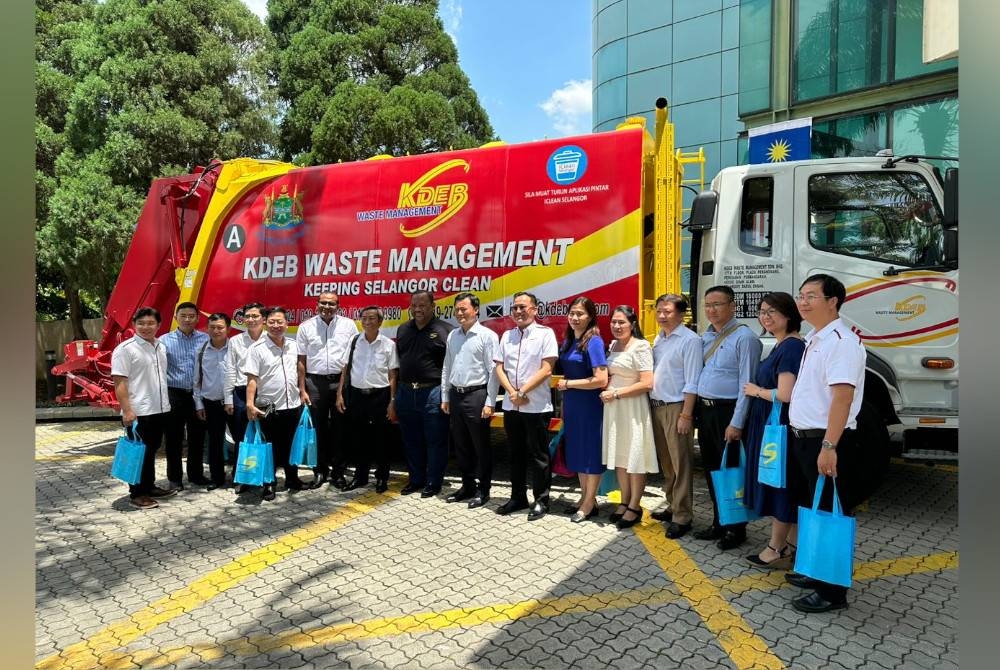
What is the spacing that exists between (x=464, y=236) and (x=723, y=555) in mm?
3433

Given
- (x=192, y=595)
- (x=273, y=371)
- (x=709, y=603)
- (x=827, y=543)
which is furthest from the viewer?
(x=273, y=371)

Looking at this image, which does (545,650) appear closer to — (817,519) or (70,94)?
(817,519)

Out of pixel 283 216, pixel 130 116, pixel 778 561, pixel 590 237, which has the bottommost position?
pixel 778 561

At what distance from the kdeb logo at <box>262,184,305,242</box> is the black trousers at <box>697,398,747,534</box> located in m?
4.43

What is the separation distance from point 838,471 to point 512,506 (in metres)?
2.63

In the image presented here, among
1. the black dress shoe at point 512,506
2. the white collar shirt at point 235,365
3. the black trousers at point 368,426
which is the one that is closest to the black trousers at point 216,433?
the white collar shirt at point 235,365

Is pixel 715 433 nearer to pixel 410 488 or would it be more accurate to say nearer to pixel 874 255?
pixel 874 255

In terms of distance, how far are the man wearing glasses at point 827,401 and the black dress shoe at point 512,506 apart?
228 centimetres

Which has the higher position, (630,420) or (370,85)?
(370,85)

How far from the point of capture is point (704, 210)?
5.35 meters

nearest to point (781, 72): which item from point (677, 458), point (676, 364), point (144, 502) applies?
point (676, 364)

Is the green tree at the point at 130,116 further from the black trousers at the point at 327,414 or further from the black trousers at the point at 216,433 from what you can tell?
the black trousers at the point at 327,414

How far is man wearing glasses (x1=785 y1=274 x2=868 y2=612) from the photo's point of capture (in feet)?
10.5
